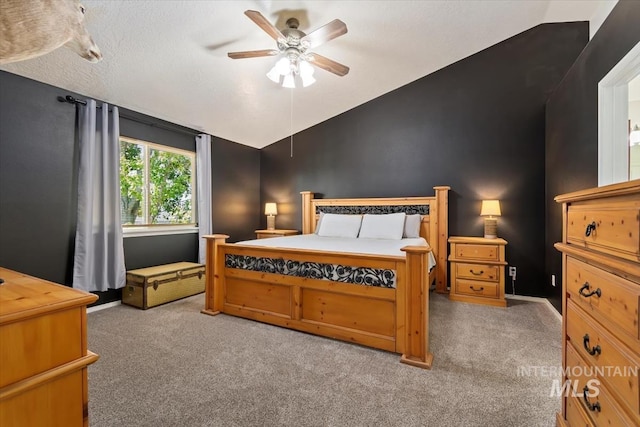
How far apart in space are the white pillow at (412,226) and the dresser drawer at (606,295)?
2.52m

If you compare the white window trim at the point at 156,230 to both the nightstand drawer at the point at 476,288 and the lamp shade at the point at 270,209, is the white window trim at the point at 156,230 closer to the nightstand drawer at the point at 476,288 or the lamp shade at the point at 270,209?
the lamp shade at the point at 270,209

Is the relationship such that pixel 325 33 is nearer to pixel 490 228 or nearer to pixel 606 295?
pixel 606 295

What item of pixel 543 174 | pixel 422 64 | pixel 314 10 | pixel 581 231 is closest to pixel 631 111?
pixel 543 174

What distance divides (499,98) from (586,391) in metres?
3.60

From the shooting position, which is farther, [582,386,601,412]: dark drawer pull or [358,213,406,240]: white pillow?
[358,213,406,240]: white pillow

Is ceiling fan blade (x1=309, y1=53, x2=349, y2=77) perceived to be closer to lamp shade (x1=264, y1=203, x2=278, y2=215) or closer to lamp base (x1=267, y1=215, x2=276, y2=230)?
lamp shade (x1=264, y1=203, x2=278, y2=215)

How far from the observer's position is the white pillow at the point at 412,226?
374 cm

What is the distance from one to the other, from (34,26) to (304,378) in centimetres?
202

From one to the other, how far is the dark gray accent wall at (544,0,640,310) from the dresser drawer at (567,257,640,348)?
1.73 metres

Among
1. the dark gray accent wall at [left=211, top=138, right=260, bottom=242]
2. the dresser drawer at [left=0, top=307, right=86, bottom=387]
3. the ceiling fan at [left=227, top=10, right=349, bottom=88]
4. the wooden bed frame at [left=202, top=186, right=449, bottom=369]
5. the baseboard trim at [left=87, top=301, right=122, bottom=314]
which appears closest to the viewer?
the dresser drawer at [left=0, top=307, right=86, bottom=387]

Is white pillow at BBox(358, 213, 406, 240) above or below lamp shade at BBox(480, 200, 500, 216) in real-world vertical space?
below

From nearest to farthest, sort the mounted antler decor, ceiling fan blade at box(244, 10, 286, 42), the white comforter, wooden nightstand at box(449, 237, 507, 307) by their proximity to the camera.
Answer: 1. the mounted antler decor
2. ceiling fan blade at box(244, 10, 286, 42)
3. the white comforter
4. wooden nightstand at box(449, 237, 507, 307)

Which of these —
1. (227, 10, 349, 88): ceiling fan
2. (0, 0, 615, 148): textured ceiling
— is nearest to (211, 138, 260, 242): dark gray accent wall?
(0, 0, 615, 148): textured ceiling

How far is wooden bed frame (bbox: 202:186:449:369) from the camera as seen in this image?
6.63 ft
